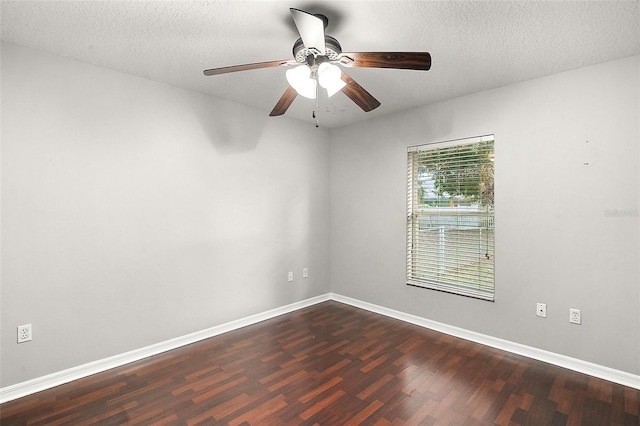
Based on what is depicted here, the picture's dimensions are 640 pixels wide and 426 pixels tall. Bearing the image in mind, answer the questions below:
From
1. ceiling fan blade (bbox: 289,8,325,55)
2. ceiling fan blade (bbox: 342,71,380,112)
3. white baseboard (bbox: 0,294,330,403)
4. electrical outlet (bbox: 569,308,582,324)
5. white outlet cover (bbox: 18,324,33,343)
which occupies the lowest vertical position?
white baseboard (bbox: 0,294,330,403)

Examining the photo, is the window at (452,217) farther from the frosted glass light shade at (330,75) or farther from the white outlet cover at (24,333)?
the white outlet cover at (24,333)

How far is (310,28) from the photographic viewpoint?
1.65 metres

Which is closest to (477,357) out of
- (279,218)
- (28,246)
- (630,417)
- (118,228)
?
(630,417)

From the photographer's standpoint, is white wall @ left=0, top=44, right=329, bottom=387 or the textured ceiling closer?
the textured ceiling

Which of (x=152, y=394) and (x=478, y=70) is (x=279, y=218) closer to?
(x=152, y=394)

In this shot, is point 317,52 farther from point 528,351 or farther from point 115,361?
point 528,351

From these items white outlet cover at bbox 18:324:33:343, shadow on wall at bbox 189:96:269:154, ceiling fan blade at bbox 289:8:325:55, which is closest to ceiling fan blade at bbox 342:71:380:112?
ceiling fan blade at bbox 289:8:325:55

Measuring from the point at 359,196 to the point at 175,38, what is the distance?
273 centimetres

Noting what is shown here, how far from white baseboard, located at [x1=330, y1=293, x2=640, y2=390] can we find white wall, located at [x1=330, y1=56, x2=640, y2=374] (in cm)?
5

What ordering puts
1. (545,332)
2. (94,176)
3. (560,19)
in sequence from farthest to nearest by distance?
(545,332), (94,176), (560,19)

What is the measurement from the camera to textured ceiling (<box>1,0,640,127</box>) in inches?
72.3

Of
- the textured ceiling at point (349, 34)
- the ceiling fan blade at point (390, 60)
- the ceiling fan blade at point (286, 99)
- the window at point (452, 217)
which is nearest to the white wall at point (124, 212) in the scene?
the textured ceiling at point (349, 34)

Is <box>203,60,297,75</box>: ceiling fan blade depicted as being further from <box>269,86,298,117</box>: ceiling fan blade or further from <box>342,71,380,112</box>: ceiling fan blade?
<box>342,71,380,112</box>: ceiling fan blade

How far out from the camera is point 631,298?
2.38m
